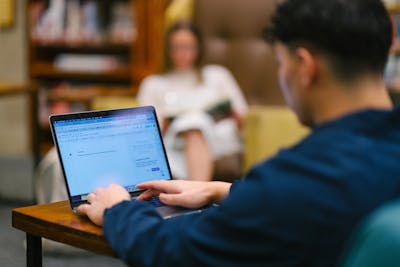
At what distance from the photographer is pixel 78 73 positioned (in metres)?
5.21

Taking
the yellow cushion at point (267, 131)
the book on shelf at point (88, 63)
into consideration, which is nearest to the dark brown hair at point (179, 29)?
the yellow cushion at point (267, 131)

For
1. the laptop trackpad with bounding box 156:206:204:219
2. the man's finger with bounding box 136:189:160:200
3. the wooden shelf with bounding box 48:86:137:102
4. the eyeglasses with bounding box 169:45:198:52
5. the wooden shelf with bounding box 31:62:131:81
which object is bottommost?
the wooden shelf with bounding box 48:86:137:102

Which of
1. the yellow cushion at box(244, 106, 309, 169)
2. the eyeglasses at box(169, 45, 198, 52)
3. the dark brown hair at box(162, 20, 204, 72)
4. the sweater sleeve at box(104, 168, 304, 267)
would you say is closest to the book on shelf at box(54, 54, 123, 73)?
the dark brown hair at box(162, 20, 204, 72)

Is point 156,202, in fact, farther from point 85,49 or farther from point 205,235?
point 85,49

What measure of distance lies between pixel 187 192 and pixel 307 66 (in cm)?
44

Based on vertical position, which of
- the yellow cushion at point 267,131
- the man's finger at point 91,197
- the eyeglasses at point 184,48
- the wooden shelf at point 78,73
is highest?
the eyeglasses at point 184,48

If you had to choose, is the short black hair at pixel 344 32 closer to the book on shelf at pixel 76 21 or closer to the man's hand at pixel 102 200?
the man's hand at pixel 102 200

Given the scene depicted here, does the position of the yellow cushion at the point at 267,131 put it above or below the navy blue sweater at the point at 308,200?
below

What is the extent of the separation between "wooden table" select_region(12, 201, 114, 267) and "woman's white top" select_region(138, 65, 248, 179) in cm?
202

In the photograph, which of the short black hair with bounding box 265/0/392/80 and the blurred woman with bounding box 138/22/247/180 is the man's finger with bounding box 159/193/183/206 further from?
the blurred woman with bounding box 138/22/247/180

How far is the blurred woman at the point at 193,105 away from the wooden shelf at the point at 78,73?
44.8 inches

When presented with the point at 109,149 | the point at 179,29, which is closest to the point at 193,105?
the point at 179,29

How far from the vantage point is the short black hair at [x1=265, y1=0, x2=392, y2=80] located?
3.59 feet

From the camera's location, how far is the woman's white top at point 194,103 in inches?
142
